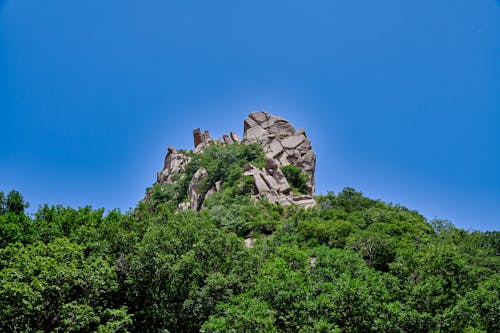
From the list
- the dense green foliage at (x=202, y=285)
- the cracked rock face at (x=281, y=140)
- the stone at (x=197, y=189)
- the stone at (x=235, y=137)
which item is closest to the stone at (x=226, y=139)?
the stone at (x=235, y=137)

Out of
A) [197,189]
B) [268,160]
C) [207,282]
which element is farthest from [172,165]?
[207,282]

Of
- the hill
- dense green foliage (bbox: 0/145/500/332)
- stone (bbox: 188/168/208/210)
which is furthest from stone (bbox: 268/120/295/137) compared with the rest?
dense green foliage (bbox: 0/145/500/332)

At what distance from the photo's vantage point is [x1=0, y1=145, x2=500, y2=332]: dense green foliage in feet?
63.2

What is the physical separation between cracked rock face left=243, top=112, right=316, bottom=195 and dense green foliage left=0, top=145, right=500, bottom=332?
40.9 m

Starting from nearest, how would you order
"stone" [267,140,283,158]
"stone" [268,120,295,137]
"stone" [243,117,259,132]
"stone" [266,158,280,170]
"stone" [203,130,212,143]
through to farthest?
"stone" [266,158,280,170], "stone" [267,140,283,158], "stone" [268,120,295,137], "stone" [243,117,259,132], "stone" [203,130,212,143]

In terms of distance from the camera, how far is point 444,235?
4566 centimetres

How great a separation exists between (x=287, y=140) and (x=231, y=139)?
15814 millimetres

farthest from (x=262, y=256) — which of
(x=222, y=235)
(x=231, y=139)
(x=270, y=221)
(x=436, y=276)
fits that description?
(x=231, y=139)

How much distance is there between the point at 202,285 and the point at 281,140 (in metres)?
54.2

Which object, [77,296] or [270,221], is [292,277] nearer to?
[77,296]

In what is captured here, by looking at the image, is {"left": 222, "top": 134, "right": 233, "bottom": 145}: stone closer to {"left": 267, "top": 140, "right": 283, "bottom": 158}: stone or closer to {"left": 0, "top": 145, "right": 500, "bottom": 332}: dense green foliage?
{"left": 267, "top": 140, "right": 283, "bottom": 158}: stone

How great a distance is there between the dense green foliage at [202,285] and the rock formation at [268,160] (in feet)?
92.4

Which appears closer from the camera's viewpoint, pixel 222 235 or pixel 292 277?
pixel 292 277

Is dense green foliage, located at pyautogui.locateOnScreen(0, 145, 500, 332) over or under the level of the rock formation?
under
